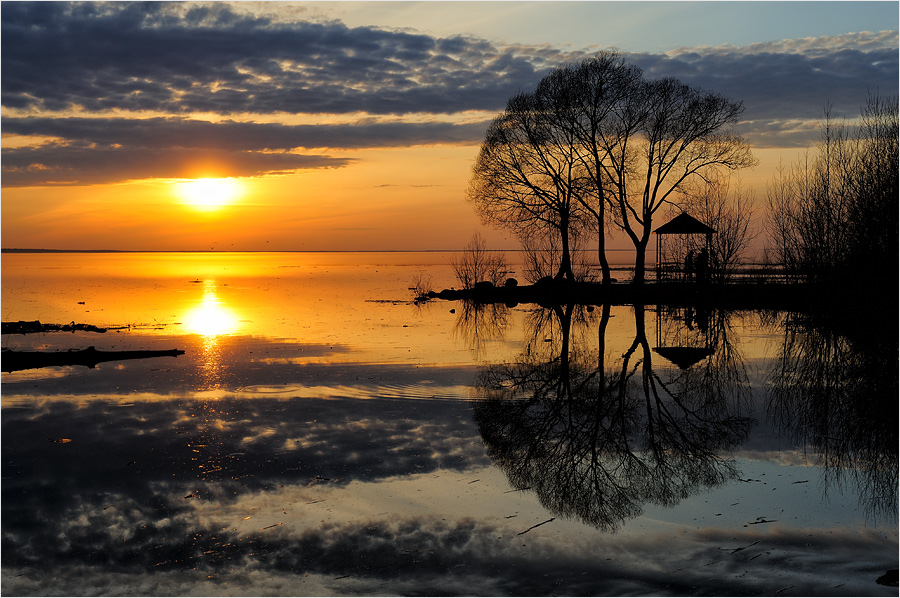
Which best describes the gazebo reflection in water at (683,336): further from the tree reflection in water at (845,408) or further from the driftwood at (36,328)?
the driftwood at (36,328)

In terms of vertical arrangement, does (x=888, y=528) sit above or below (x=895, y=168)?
below

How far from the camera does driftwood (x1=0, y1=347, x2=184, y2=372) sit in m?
19.2

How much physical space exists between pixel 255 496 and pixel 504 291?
37.8m

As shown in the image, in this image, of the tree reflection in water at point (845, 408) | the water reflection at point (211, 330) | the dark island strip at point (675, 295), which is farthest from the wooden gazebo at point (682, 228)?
the water reflection at point (211, 330)

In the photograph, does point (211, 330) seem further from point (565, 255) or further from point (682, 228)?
point (682, 228)

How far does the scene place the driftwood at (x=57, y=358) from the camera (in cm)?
1925

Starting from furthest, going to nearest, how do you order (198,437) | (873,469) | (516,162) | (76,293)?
1. (76,293)
2. (516,162)
3. (198,437)
4. (873,469)

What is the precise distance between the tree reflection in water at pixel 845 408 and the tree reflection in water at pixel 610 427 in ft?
3.23

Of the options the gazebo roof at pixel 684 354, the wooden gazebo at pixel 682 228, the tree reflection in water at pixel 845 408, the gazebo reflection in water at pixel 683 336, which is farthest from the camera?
the wooden gazebo at pixel 682 228

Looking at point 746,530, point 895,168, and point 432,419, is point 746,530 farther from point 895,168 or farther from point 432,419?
point 895,168

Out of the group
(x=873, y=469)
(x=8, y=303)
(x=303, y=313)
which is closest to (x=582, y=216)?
(x=303, y=313)

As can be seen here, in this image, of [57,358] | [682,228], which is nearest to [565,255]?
[682,228]

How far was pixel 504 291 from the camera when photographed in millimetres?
46219

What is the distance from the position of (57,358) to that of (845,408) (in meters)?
19.2
